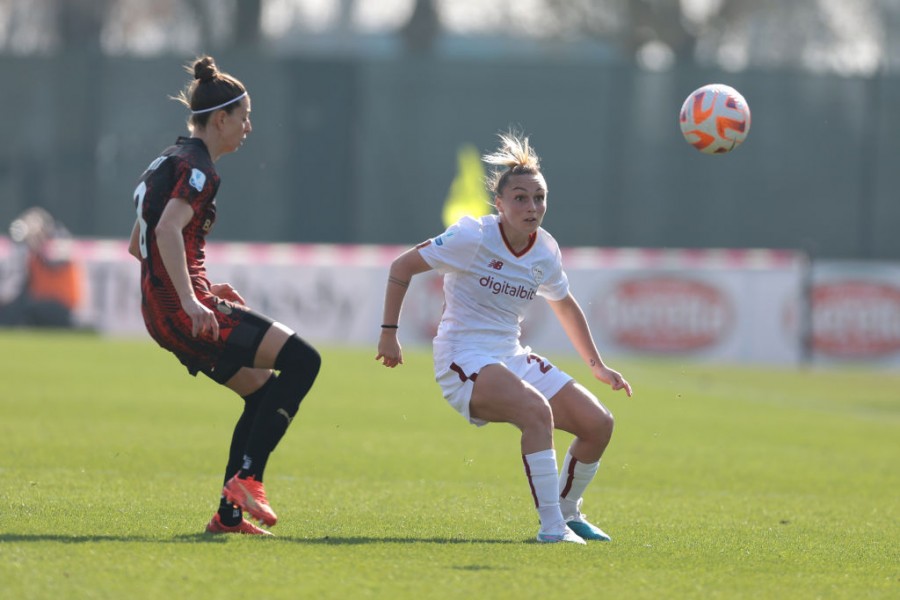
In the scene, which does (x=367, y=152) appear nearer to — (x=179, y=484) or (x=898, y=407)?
(x=898, y=407)

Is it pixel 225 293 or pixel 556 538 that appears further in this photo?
pixel 225 293

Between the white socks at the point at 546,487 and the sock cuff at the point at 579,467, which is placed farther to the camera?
the sock cuff at the point at 579,467

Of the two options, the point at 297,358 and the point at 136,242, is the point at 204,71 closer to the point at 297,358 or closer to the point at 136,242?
the point at 136,242

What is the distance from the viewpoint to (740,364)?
21.2 meters

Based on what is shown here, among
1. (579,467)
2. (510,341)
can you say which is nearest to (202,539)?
(510,341)

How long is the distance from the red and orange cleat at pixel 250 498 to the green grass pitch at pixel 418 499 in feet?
0.38

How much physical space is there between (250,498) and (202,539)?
0.26 meters

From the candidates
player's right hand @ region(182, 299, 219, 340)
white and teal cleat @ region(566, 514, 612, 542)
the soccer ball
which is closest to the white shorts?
white and teal cleat @ region(566, 514, 612, 542)

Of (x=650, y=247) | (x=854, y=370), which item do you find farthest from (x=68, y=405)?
(x=650, y=247)

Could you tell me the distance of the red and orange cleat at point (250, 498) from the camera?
636cm

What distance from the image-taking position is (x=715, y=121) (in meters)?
8.06

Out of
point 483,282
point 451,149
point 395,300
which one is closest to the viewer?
point 395,300

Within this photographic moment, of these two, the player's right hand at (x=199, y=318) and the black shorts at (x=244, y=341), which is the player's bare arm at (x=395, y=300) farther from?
the player's right hand at (x=199, y=318)

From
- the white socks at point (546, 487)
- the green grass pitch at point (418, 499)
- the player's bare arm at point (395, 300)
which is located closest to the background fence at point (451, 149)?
the green grass pitch at point (418, 499)
